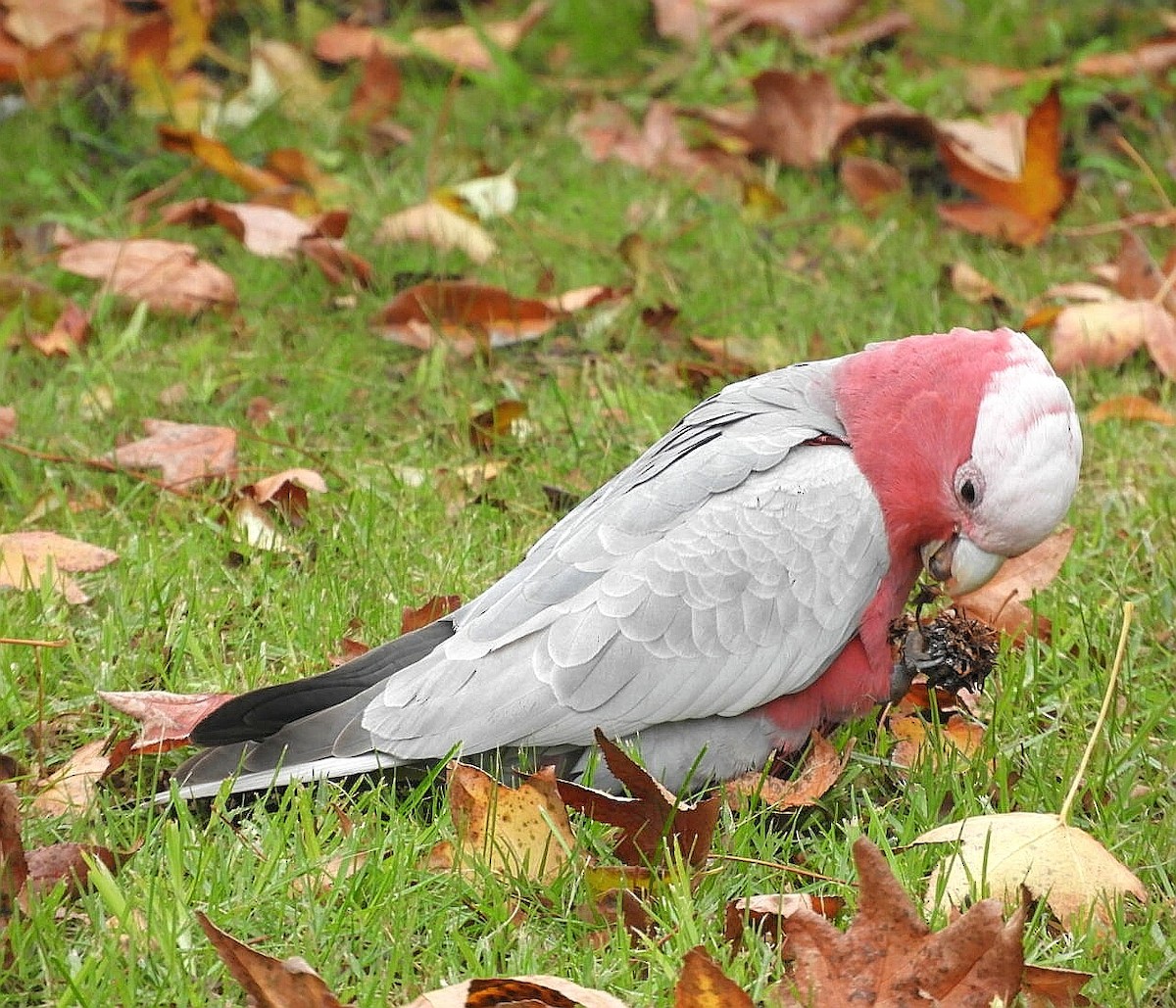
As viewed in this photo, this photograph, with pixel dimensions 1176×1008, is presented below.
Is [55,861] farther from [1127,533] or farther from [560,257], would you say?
[560,257]

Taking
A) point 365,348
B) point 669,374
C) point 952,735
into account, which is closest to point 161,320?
point 365,348

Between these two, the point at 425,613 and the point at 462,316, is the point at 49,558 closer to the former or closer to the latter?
the point at 425,613

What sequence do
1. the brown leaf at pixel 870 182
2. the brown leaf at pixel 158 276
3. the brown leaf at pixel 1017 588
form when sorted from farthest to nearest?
the brown leaf at pixel 870 182 → the brown leaf at pixel 158 276 → the brown leaf at pixel 1017 588

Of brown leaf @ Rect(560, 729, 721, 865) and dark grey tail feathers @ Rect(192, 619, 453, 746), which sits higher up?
dark grey tail feathers @ Rect(192, 619, 453, 746)

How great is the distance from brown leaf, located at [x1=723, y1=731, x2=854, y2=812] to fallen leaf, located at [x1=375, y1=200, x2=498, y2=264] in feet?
8.13

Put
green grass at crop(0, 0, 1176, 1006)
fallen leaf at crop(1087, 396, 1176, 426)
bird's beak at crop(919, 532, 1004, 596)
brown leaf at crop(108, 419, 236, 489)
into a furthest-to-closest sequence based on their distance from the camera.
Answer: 1. fallen leaf at crop(1087, 396, 1176, 426)
2. brown leaf at crop(108, 419, 236, 489)
3. bird's beak at crop(919, 532, 1004, 596)
4. green grass at crop(0, 0, 1176, 1006)

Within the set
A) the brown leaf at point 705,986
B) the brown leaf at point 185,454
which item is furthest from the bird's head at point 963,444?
the brown leaf at point 185,454

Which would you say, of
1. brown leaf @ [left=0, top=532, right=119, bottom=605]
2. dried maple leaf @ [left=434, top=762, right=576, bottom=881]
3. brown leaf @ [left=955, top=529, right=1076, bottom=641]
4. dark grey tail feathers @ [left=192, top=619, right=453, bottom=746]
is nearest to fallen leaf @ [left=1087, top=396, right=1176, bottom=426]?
brown leaf @ [left=955, top=529, right=1076, bottom=641]

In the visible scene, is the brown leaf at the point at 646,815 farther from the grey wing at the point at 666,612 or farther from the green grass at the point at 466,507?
the grey wing at the point at 666,612

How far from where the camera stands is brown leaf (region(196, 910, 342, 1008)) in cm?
204

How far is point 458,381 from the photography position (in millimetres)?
4320

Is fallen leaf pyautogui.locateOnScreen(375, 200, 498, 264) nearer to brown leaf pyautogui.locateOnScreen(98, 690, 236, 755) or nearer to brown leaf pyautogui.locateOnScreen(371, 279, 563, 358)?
brown leaf pyautogui.locateOnScreen(371, 279, 563, 358)

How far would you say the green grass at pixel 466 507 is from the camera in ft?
7.79

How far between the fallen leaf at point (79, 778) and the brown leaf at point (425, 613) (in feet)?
2.09
